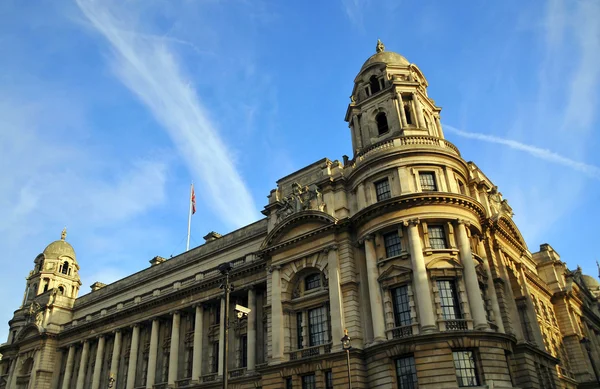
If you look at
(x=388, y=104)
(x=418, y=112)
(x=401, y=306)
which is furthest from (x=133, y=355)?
(x=418, y=112)

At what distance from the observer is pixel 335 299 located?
3766 centimetres

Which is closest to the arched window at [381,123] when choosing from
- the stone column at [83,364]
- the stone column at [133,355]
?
the stone column at [133,355]

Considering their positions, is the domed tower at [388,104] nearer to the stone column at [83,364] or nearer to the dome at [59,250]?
the stone column at [83,364]

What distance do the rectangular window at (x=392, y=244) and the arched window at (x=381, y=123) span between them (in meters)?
11.8

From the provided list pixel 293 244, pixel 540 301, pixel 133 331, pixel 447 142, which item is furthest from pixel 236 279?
pixel 540 301

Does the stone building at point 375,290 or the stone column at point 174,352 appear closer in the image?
the stone building at point 375,290

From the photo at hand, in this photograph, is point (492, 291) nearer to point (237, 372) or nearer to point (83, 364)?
point (237, 372)

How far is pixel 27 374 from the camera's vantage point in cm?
6819

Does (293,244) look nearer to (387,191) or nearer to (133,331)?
(387,191)

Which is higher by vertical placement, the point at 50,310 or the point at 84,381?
the point at 50,310

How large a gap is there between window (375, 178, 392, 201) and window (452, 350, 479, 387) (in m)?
12.8

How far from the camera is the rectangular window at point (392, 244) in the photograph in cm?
3702

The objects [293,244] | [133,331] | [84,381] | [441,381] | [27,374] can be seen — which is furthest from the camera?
[27,374]

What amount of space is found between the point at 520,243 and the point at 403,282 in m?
20.9
